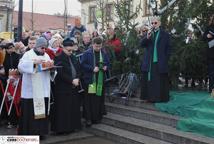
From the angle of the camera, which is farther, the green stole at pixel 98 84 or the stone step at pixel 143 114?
the green stole at pixel 98 84

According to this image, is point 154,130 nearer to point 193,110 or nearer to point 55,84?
point 193,110

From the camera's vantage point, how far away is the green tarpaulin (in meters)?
7.39

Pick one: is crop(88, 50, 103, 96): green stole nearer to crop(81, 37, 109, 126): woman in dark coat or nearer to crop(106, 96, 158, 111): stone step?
crop(81, 37, 109, 126): woman in dark coat

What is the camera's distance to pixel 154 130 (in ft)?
25.6

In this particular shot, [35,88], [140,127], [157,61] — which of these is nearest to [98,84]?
[157,61]

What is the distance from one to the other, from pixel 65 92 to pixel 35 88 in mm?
841

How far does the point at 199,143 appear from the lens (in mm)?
6875

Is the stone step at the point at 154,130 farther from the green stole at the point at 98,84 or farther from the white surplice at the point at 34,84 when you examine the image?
the white surplice at the point at 34,84

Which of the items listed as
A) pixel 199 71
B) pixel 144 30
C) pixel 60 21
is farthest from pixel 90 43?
pixel 60 21

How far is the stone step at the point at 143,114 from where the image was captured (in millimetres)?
8086

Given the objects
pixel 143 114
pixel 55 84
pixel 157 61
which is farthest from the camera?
pixel 157 61

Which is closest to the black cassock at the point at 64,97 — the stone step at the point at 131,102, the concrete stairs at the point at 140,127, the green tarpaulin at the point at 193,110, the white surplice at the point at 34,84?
the white surplice at the point at 34,84

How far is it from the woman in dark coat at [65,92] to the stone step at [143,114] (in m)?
1.22

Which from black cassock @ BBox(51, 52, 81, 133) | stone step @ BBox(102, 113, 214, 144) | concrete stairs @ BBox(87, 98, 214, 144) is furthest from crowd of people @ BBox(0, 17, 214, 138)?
stone step @ BBox(102, 113, 214, 144)
